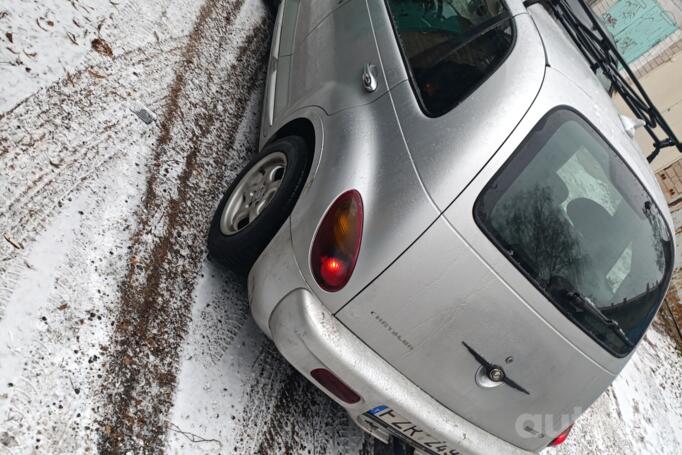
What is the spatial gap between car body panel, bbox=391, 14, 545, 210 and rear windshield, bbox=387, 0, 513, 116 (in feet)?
0.20

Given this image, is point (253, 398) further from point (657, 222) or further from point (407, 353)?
point (657, 222)

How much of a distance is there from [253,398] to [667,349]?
5.91m

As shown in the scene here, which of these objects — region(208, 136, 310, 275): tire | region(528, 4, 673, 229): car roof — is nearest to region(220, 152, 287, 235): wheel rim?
region(208, 136, 310, 275): tire

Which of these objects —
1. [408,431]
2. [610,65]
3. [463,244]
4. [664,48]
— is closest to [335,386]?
[408,431]

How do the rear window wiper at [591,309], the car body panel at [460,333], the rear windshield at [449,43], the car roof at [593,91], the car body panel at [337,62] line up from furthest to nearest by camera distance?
the car body panel at [337,62] < the car roof at [593,91] < the rear windshield at [449,43] < the rear window wiper at [591,309] < the car body panel at [460,333]

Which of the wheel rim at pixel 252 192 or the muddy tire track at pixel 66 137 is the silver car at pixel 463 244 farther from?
the muddy tire track at pixel 66 137

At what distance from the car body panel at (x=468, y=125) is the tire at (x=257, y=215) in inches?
23.9

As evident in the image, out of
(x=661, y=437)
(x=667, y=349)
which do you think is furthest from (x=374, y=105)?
(x=667, y=349)

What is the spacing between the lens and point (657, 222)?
2768mm

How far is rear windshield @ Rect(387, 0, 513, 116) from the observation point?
251 cm

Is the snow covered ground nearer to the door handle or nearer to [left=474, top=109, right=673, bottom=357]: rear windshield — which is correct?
the door handle

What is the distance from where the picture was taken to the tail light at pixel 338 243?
7.48 feet

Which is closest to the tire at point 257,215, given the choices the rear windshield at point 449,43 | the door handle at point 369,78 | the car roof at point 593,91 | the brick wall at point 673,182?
the door handle at point 369,78

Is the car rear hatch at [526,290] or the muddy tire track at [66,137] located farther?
the muddy tire track at [66,137]
